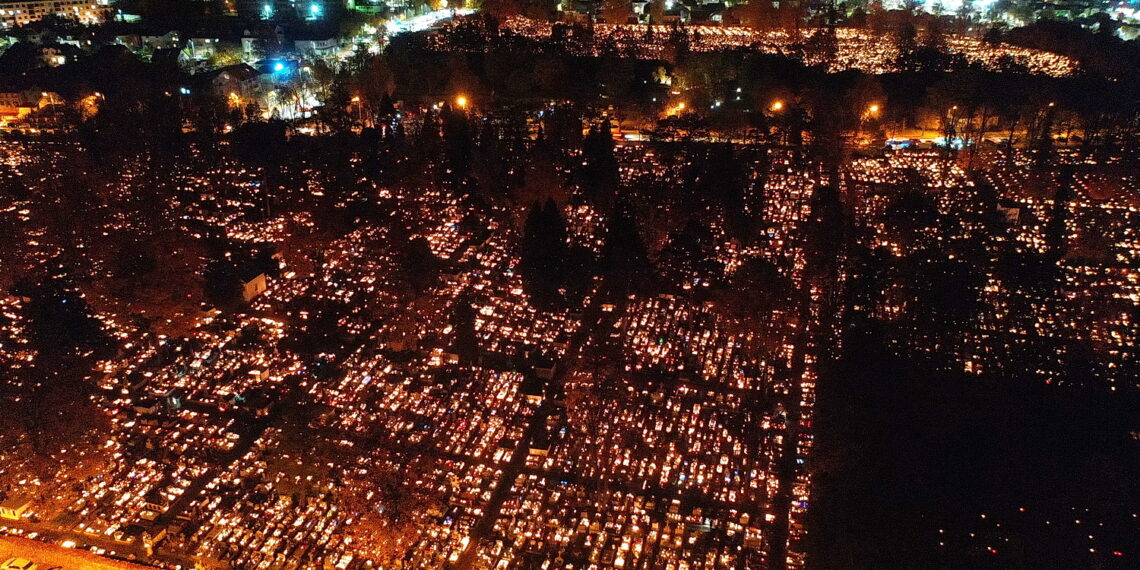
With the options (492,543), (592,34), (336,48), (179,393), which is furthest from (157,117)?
(492,543)

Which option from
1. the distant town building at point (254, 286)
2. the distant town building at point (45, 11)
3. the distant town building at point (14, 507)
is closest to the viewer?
the distant town building at point (14, 507)

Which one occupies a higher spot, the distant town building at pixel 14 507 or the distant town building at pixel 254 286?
the distant town building at pixel 254 286

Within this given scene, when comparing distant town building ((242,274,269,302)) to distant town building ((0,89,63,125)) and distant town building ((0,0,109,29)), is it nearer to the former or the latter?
distant town building ((0,89,63,125))

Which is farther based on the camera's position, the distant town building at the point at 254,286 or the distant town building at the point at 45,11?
the distant town building at the point at 45,11

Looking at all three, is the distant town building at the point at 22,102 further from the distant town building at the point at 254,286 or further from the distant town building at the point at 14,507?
the distant town building at the point at 14,507

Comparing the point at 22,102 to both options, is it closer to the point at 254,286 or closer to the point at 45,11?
the point at 45,11

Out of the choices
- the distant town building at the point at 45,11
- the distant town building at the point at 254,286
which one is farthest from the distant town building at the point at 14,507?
the distant town building at the point at 45,11

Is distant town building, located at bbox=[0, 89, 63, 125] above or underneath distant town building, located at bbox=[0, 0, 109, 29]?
underneath

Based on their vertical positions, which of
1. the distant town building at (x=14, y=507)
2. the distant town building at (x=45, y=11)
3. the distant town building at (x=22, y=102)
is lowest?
the distant town building at (x=14, y=507)

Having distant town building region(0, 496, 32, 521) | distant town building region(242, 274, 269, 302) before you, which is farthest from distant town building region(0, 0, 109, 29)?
distant town building region(0, 496, 32, 521)

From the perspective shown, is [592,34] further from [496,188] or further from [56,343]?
[56,343]

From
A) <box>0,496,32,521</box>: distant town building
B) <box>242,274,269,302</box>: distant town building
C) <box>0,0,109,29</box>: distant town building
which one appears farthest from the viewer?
<box>0,0,109,29</box>: distant town building
